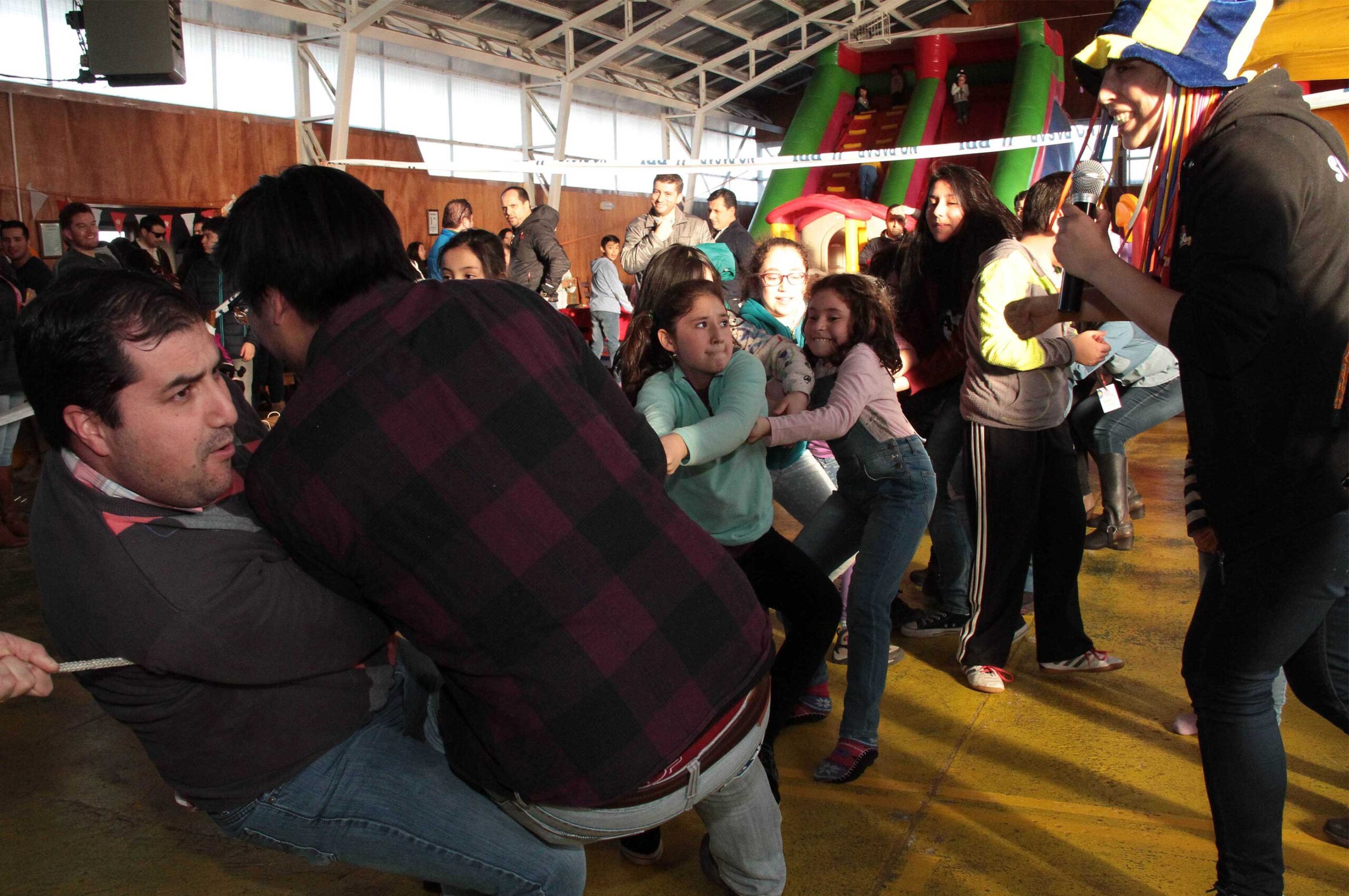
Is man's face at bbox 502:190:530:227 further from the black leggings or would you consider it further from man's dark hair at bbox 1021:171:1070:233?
the black leggings

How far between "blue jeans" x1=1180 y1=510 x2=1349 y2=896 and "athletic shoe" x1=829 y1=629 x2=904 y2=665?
1.76 m

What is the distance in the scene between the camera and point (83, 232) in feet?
21.1

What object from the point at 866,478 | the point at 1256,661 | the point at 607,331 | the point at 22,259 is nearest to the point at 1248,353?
the point at 1256,661

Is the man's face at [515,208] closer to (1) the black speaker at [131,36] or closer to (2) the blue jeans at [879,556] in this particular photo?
(1) the black speaker at [131,36]

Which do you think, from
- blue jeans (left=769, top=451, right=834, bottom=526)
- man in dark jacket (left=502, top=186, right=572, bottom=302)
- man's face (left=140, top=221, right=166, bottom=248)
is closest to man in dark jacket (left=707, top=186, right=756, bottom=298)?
man in dark jacket (left=502, top=186, right=572, bottom=302)

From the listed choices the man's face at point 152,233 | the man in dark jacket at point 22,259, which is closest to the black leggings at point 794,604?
the man in dark jacket at point 22,259

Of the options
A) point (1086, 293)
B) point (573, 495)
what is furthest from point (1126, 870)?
point (573, 495)

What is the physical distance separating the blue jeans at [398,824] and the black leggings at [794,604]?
3.74ft

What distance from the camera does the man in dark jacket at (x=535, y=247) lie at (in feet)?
24.6

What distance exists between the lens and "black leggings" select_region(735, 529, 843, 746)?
2502mm

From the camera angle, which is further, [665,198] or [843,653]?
[665,198]

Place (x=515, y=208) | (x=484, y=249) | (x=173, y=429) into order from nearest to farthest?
(x=173, y=429) < (x=484, y=249) < (x=515, y=208)

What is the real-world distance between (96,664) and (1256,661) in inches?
71.4

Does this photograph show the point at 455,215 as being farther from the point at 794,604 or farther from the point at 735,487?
the point at 794,604
